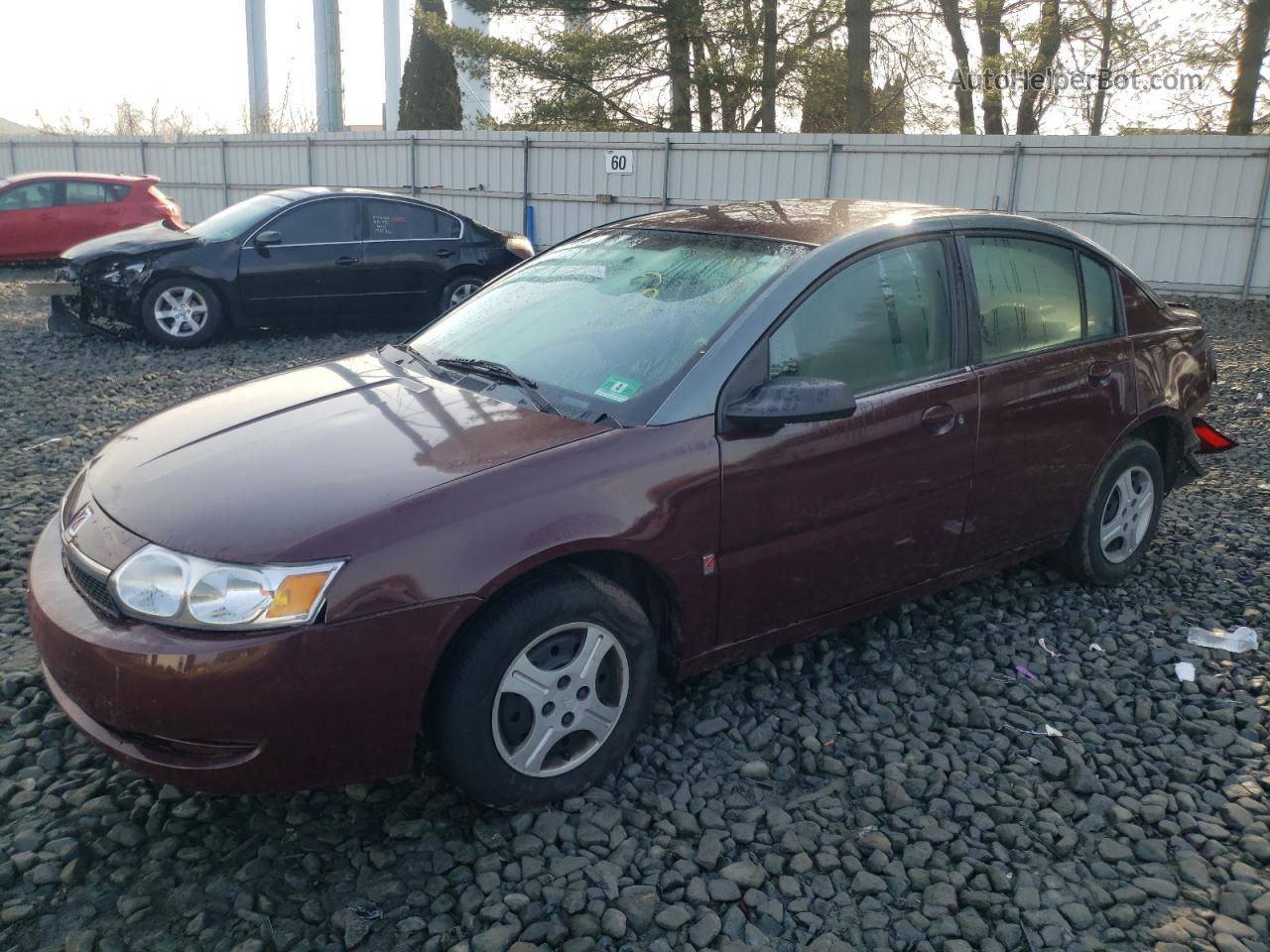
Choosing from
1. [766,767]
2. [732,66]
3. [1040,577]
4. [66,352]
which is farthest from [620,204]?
[766,767]

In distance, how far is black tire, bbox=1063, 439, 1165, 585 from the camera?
4363mm

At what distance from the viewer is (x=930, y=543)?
12.1ft

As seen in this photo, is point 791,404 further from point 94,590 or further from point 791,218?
point 94,590

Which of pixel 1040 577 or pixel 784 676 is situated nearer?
pixel 784 676

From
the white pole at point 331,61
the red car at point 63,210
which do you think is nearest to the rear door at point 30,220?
the red car at point 63,210

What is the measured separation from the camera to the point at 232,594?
2498 mm

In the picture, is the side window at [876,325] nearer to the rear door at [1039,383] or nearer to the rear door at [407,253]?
the rear door at [1039,383]

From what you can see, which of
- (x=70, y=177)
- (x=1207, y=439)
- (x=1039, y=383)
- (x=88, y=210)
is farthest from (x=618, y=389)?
(x=70, y=177)

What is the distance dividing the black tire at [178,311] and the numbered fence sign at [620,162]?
27.0 ft

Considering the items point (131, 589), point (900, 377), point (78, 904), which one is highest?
point (900, 377)

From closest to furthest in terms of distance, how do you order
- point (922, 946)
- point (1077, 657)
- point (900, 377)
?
point (922, 946) → point (900, 377) → point (1077, 657)

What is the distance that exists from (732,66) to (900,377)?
18.0 metres

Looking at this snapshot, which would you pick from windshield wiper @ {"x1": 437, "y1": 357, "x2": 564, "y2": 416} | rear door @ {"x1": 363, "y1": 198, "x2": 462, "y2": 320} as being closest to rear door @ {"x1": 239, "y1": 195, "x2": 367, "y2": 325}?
rear door @ {"x1": 363, "y1": 198, "x2": 462, "y2": 320}

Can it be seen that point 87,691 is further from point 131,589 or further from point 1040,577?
point 1040,577
